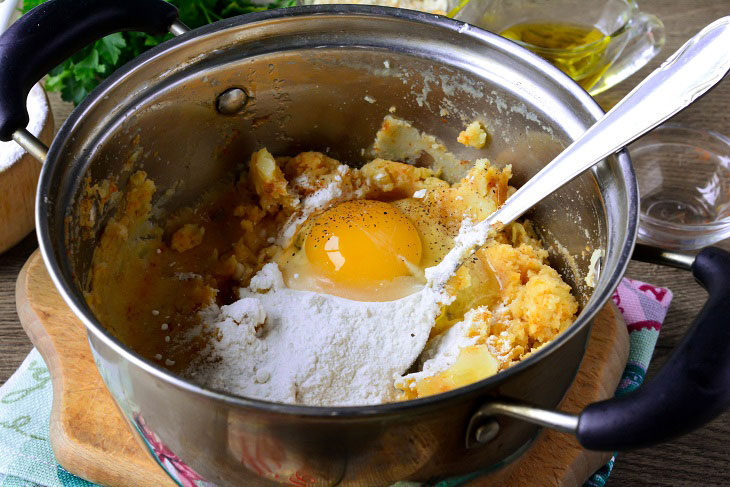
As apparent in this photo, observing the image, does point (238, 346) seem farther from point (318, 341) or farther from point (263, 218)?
point (263, 218)

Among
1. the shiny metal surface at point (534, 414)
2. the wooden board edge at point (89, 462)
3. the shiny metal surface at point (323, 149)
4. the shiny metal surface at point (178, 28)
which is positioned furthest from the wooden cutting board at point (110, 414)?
the shiny metal surface at point (178, 28)

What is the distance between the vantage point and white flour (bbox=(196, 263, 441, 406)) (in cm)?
117

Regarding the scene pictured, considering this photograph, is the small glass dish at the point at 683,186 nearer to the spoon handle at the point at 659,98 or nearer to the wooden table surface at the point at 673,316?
the wooden table surface at the point at 673,316

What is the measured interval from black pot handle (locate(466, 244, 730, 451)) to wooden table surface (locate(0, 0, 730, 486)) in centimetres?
54

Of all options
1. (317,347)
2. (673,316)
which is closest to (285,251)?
(317,347)

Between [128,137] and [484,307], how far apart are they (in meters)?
0.68

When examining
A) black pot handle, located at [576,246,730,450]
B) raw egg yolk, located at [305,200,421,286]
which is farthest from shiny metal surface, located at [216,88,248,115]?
black pot handle, located at [576,246,730,450]

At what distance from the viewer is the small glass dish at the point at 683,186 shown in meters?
1.63

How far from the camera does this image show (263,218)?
1.47 meters

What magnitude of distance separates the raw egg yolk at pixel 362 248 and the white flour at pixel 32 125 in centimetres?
65

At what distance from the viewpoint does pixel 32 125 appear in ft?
5.13

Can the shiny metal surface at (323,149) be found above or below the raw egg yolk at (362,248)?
above

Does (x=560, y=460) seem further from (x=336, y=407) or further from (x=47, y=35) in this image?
(x=47, y=35)

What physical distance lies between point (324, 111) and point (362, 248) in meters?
0.31
